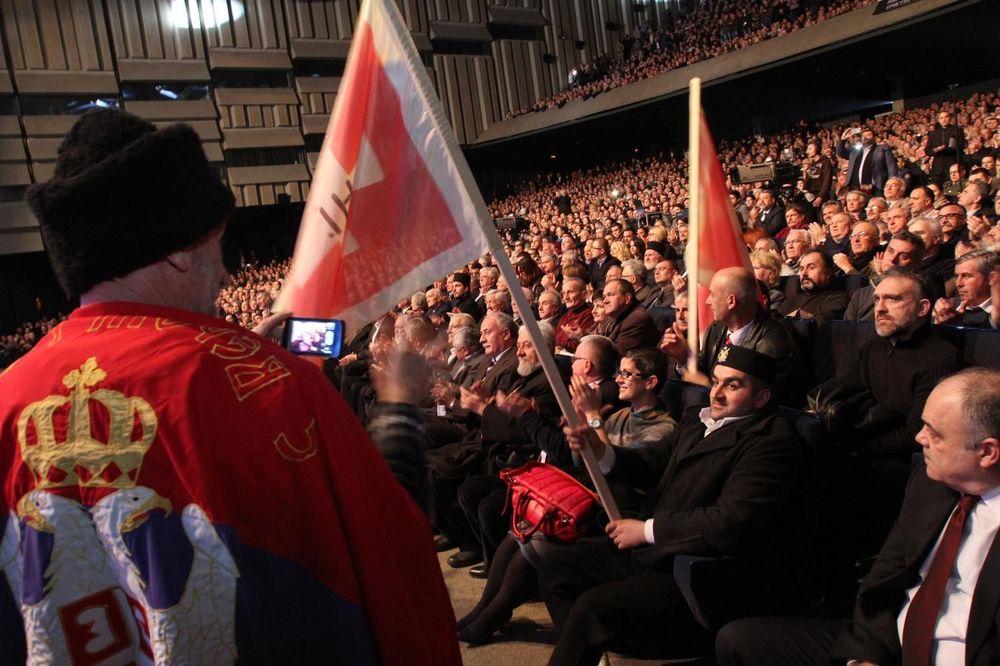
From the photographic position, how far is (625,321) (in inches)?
187

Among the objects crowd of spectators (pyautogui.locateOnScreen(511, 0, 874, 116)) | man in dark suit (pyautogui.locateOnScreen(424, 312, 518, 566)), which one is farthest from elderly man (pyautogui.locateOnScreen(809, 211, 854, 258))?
crowd of spectators (pyautogui.locateOnScreen(511, 0, 874, 116))

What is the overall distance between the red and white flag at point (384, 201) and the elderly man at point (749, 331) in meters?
1.59

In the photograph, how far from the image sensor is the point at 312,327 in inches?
69.6

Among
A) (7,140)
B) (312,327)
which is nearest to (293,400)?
(312,327)

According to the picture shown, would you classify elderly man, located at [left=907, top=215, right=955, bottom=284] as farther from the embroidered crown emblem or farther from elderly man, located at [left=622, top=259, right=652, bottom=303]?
the embroidered crown emblem

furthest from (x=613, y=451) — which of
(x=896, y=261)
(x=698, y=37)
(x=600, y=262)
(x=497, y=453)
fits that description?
(x=698, y=37)

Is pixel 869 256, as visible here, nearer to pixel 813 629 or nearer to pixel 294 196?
pixel 813 629

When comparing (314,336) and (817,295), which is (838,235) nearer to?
(817,295)

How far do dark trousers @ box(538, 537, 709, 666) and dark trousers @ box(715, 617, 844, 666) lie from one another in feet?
1.00

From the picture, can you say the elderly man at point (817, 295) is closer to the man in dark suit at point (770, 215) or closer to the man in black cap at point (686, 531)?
the man in black cap at point (686, 531)

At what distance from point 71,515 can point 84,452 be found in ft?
0.26

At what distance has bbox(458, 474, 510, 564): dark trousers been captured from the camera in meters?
3.42

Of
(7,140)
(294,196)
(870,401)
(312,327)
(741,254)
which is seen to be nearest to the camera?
(312,327)

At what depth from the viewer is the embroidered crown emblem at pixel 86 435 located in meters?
1.00
